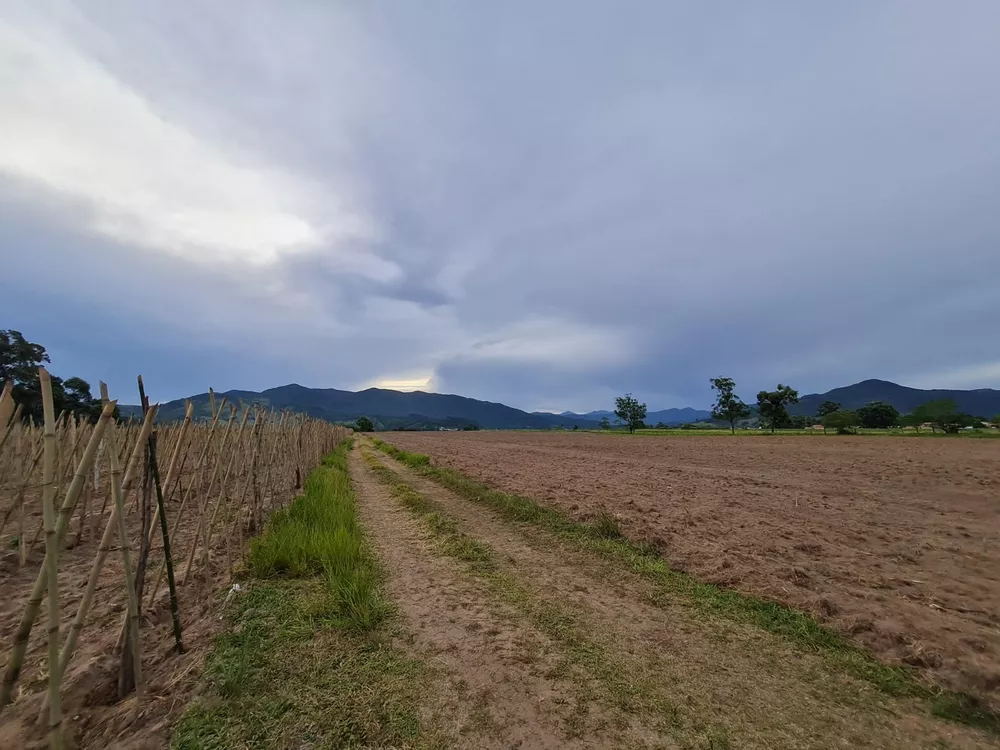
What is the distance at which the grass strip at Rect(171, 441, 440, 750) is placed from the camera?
9.26ft

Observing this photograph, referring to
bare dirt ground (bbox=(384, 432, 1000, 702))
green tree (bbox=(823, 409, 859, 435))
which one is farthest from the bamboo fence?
green tree (bbox=(823, 409, 859, 435))

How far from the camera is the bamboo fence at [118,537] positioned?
2580 mm

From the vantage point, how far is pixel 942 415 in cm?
4931

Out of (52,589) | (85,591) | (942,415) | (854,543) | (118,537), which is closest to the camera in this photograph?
(52,589)

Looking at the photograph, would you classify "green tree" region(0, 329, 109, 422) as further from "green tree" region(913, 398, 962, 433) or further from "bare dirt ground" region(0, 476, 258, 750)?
"green tree" region(913, 398, 962, 433)

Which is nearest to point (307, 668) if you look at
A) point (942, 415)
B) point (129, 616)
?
point (129, 616)

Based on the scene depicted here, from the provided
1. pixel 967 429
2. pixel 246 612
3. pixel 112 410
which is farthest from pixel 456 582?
pixel 967 429

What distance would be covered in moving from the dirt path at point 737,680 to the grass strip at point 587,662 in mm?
59

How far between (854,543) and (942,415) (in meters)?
62.3

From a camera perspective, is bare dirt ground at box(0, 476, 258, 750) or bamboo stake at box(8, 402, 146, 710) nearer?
bamboo stake at box(8, 402, 146, 710)

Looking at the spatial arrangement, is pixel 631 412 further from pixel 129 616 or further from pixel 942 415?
pixel 129 616

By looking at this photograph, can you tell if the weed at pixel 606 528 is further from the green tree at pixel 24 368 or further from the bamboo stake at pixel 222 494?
the green tree at pixel 24 368

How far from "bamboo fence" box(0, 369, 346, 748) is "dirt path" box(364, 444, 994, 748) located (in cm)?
398

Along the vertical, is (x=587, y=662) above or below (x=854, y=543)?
below
